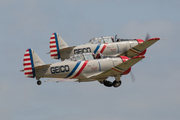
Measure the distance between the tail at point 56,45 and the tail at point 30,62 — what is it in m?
8.16

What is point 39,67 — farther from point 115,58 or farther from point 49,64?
point 115,58

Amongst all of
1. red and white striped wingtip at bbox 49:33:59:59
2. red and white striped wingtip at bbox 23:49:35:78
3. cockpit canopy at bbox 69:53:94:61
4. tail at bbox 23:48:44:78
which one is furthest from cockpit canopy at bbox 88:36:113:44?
red and white striped wingtip at bbox 23:49:35:78

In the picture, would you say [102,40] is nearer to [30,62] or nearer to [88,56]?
[88,56]

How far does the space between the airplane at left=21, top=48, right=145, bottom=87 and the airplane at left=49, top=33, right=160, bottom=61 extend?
564 cm

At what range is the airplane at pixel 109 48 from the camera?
49094 mm

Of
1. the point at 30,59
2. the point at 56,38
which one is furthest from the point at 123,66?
the point at 56,38

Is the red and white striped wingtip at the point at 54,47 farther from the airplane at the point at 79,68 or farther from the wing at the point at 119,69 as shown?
the wing at the point at 119,69

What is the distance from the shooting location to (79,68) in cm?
4241

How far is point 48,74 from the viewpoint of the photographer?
137 feet

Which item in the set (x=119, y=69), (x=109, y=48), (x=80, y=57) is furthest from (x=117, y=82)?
(x=109, y=48)

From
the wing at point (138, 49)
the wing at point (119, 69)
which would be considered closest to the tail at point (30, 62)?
the wing at point (119, 69)

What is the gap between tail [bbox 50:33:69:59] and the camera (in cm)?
5032

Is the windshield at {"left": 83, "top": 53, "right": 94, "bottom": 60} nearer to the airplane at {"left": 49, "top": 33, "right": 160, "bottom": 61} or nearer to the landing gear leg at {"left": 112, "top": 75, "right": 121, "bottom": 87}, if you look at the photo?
the landing gear leg at {"left": 112, "top": 75, "right": 121, "bottom": 87}

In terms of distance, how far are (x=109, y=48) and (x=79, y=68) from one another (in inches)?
291
